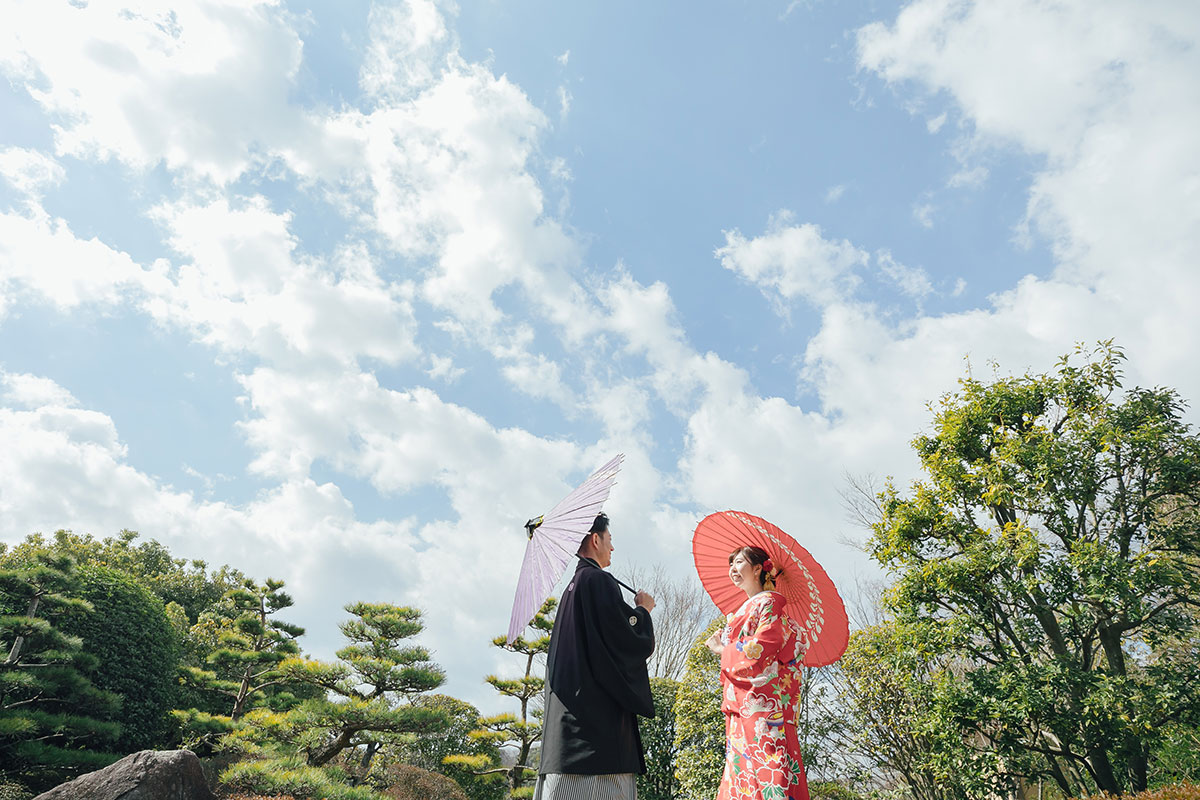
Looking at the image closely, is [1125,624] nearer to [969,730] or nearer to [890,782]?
[969,730]

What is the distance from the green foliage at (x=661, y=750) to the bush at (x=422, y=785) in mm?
2917

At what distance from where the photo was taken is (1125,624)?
6242 mm

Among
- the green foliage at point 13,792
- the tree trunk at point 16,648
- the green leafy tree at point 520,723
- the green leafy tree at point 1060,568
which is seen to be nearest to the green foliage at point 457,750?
the green leafy tree at point 520,723

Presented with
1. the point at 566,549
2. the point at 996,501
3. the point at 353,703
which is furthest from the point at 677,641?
the point at 566,549

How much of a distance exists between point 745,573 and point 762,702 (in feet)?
1.99

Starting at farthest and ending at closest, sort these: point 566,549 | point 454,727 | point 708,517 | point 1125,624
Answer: point 454,727 → point 1125,624 → point 708,517 → point 566,549

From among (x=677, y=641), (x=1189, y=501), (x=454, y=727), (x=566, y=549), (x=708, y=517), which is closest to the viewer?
(x=566, y=549)

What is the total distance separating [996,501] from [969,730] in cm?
215

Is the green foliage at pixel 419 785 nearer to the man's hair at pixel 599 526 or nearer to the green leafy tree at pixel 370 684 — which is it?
the green leafy tree at pixel 370 684

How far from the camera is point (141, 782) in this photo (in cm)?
578

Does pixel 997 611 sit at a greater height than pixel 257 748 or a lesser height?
greater

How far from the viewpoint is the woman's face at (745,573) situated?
11.3ft

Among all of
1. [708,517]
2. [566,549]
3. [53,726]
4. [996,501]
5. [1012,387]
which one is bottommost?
[53,726]

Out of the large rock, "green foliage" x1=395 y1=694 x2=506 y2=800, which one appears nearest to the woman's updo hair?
the large rock
